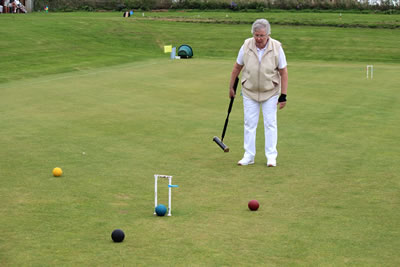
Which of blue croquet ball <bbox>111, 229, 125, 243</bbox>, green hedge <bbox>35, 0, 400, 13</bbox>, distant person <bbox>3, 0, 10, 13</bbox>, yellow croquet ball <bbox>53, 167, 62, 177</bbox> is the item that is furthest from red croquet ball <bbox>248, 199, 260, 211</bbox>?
distant person <bbox>3, 0, 10, 13</bbox>

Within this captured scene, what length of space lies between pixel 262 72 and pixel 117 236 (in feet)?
15.3

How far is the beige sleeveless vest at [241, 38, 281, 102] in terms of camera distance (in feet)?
34.2

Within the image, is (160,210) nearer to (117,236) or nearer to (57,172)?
(117,236)

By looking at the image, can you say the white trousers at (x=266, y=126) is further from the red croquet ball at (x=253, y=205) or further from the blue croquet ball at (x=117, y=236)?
the blue croquet ball at (x=117, y=236)

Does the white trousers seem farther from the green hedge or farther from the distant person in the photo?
the distant person

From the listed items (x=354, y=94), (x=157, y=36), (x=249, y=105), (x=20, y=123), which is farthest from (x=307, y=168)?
(x=157, y=36)

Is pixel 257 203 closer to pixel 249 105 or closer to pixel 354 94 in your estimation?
pixel 249 105

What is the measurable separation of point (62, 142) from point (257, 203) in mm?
5411

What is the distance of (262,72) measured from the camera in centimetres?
1054

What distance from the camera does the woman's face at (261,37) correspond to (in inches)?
401

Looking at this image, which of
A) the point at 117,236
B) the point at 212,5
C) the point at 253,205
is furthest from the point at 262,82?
the point at 212,5

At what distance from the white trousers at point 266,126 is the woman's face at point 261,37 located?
0.90m

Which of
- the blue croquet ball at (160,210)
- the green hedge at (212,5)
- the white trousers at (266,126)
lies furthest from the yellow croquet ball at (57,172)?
the green hedge at (212,5)

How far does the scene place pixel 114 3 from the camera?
2566 inches
